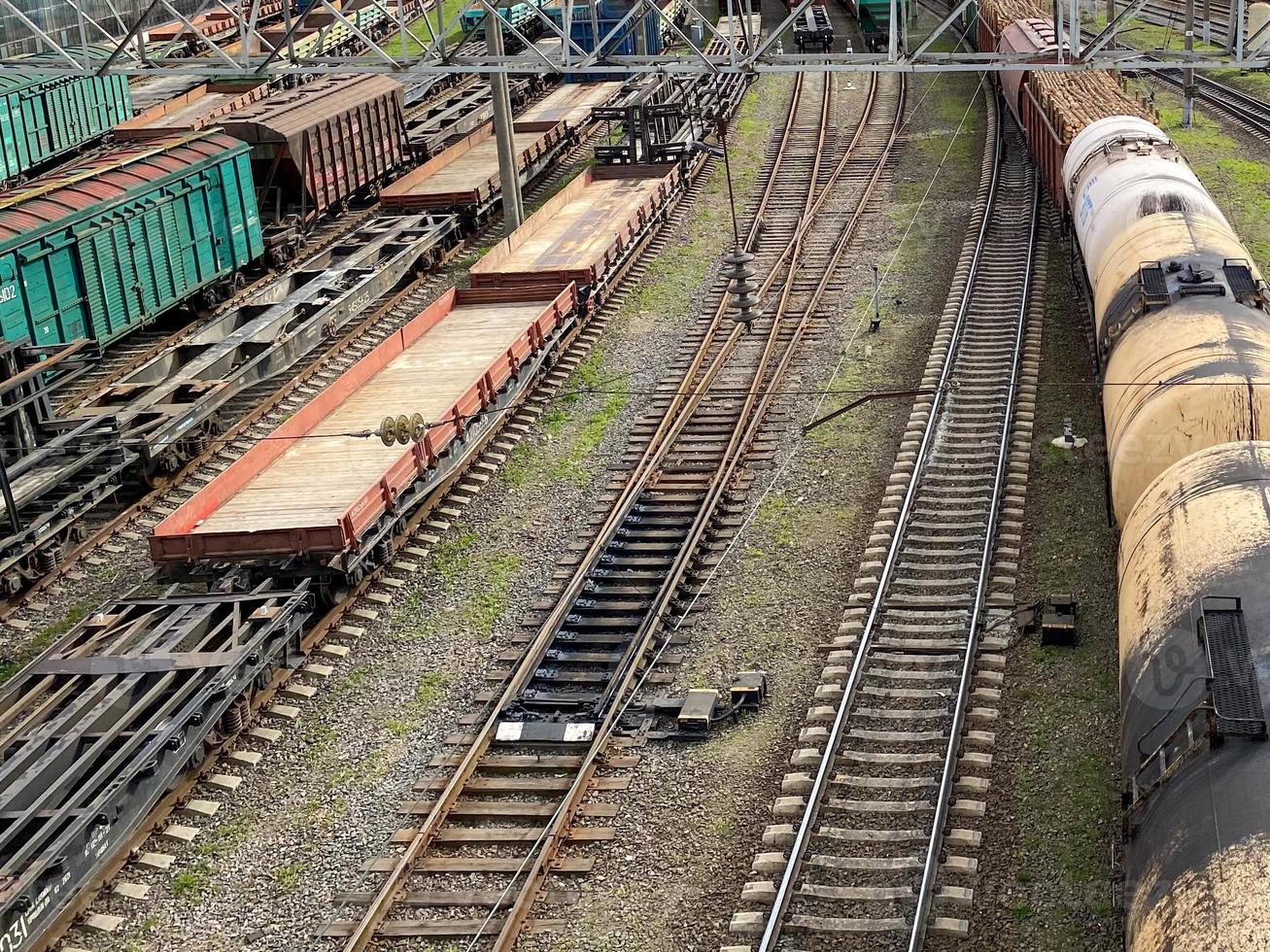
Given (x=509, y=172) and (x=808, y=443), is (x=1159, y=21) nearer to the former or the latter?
(x=509, y=172)

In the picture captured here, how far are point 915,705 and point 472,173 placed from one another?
73.2ft

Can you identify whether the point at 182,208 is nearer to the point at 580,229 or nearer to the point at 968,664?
the point at 580,229

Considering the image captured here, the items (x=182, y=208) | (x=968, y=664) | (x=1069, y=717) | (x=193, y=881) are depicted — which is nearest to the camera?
(x=193, y=881)

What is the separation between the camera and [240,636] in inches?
555

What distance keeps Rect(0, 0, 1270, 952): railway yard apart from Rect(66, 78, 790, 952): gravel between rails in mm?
52

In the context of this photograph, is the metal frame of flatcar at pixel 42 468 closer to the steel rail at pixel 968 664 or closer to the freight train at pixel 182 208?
the freight train at pixel 182 208

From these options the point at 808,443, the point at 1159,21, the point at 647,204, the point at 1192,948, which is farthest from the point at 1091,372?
the point at 1159,21

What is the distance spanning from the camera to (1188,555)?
10125 millimetres

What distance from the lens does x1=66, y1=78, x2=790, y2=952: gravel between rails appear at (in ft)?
38.7

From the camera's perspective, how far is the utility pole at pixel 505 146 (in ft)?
92.2

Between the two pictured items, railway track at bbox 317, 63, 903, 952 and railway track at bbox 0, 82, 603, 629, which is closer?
railway track at bbox 317, 63, 903, 952

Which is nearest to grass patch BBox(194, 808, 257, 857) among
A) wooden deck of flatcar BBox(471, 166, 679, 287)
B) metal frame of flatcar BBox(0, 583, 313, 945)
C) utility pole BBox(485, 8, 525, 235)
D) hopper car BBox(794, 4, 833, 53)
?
metal frame of flatcar BBox(0, 583, 313, 945)

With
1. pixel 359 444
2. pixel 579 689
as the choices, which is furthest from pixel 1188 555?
pixel 359 444

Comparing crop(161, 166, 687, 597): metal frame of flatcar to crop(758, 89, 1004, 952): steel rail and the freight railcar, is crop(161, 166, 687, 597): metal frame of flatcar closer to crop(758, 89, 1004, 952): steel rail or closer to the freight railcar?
crop(758, 89, 1004, 952): steel rail
